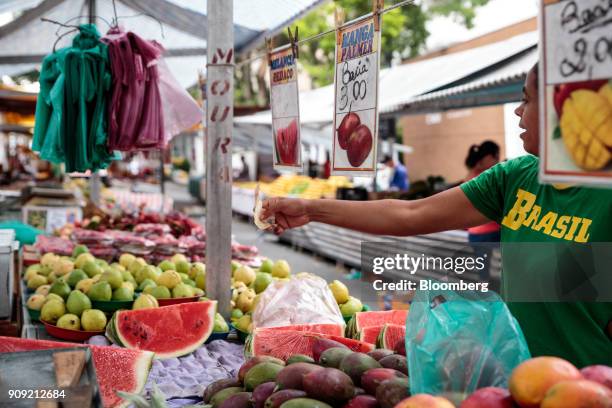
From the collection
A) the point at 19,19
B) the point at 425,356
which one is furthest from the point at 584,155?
the point at 19,19

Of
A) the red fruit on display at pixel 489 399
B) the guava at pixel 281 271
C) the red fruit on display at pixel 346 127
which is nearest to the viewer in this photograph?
the red fruit on display at pixel 489 399

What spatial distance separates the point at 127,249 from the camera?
5.46 m

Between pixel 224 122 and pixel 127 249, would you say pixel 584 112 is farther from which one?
pixel 127 249

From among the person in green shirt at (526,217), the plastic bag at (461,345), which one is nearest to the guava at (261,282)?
the person in green shirt at (526,217)

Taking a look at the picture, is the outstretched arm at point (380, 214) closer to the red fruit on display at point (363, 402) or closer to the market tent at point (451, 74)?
the red fruit on display at point (363, 402)

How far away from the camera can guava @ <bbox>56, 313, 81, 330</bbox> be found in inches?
136

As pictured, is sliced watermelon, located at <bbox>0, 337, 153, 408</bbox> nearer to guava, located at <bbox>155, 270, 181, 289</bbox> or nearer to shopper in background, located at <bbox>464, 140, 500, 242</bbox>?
guava, located at <bbox>155, 270, 181, 289</bbox>

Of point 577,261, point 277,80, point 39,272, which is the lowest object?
point 39,272

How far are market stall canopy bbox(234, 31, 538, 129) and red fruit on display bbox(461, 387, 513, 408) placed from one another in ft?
18.4

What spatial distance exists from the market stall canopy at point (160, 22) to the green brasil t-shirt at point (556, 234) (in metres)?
3.44

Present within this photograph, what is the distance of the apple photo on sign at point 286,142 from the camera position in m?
3.40

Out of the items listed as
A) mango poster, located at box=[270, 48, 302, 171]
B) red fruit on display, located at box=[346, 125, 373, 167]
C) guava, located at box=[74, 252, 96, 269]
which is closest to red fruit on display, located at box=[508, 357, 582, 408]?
red fruit on display, located at box=[346, 125, 373, 167]

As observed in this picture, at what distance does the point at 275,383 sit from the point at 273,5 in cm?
465

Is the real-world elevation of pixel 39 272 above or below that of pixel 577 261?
below
